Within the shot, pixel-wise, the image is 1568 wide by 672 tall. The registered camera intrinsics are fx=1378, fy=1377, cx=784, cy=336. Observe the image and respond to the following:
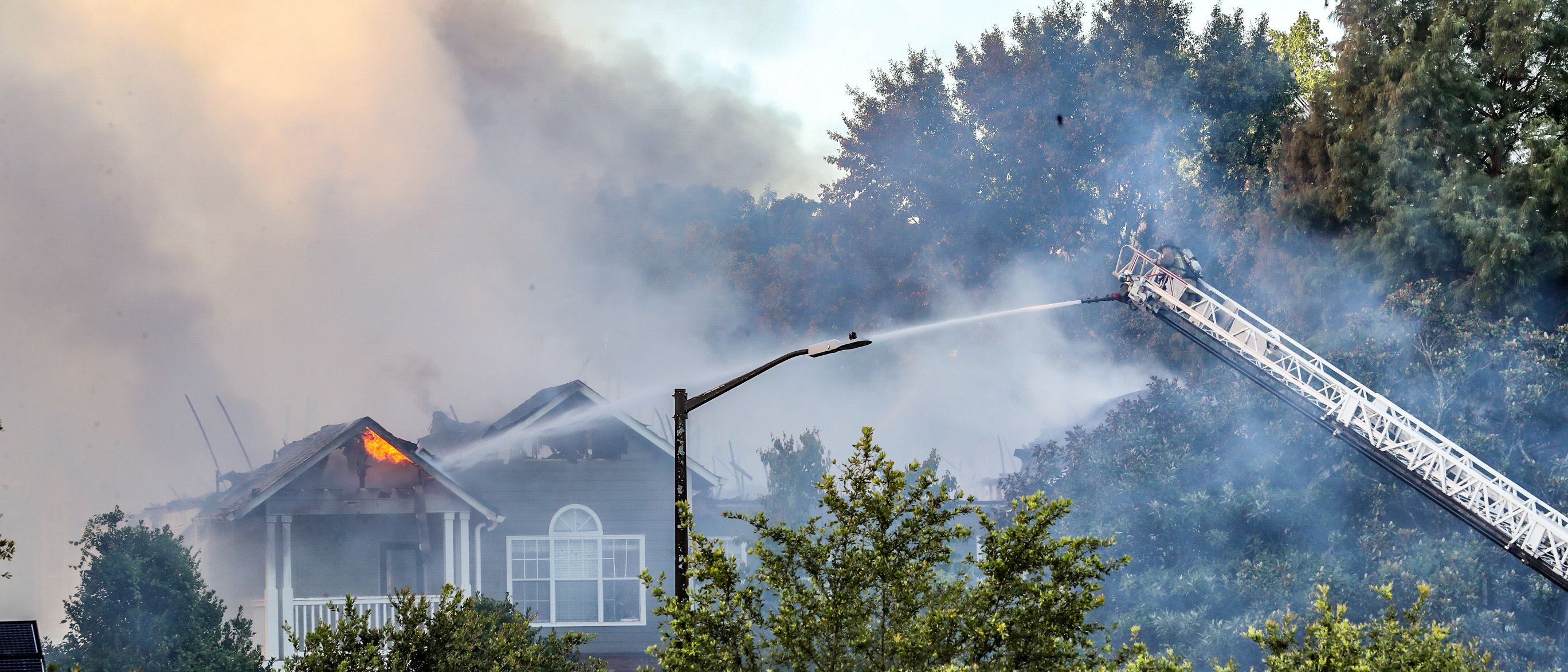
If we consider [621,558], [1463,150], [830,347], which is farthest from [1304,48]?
[830,347]

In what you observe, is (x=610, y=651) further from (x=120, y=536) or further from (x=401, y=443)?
(x=120, y=536)

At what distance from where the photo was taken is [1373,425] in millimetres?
22172

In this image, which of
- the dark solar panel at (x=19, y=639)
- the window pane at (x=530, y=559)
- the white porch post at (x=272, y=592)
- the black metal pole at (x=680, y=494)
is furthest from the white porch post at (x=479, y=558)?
the dark solar panel at (x=19, y=639)

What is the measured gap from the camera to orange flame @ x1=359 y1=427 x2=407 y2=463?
3108 centimetres

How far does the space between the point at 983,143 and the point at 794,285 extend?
824cm

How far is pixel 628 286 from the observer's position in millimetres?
58969

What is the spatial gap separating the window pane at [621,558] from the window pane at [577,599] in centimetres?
61

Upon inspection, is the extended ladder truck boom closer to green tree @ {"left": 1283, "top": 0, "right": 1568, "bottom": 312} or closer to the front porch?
green tree @ {"left": 1283, "top": 0, "right": 1568, "bottom": 312}

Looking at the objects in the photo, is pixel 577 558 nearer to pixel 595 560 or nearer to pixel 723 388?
pixel 595 560

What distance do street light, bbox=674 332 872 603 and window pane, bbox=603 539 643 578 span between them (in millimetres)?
21163

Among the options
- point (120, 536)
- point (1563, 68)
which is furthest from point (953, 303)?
point (120, 536)

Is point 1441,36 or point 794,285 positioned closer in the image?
point 1441,36

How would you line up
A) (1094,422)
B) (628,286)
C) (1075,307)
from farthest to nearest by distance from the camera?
(628,286), (1094,422), (1075,307)

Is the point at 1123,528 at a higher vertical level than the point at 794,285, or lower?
lower
